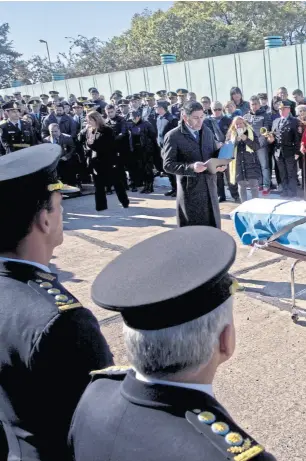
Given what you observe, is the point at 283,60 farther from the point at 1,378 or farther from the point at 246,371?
the point at 1,378

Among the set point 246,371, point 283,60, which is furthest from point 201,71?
point 246,371

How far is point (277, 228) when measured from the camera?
15.5 ft

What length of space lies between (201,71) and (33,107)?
20.1 ft

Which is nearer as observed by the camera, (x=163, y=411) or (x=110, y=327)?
(x=163, y=411)

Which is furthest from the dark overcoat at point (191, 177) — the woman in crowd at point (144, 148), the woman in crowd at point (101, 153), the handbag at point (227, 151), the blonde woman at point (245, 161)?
the woman in crowd at point (144, 148)

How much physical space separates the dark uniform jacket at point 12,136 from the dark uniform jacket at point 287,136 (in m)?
4.77

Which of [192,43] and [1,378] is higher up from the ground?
[192,43]

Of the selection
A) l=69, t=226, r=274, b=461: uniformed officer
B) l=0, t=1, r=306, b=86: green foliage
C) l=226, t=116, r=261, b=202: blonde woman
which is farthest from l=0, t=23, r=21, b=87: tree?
l=69, t=226, r=274, b=461: uniformed officer

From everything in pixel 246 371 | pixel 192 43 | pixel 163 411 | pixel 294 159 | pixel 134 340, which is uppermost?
pixel 192 43

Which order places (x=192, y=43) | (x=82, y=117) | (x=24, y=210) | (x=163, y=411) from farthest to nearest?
(x=192, y=43) → (x=82, y=117) → (x=24, y=210) → (x=163, y=411)

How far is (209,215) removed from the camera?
204 inches

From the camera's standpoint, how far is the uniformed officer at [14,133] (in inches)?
403

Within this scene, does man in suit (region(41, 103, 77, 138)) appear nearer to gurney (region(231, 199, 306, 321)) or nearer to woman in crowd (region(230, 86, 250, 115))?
woman in crowd (region(230, 86, 250, 115))

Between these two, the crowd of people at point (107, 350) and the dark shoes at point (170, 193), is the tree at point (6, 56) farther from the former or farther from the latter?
the crowd of people at point (107, 350)
